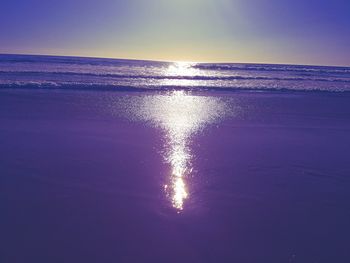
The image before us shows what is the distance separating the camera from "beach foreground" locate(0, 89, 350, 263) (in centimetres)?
432

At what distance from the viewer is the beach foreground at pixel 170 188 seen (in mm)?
4324

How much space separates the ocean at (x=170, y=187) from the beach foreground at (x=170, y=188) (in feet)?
0.07

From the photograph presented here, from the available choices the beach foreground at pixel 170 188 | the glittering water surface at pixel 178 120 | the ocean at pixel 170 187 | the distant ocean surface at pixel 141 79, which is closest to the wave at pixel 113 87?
the distant ocean surface at pixel 141 79

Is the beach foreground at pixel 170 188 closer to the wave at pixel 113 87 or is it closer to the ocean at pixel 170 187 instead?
the ocean at pixel 170 187

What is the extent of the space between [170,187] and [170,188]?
0.05 m

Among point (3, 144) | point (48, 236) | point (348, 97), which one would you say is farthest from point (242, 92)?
point (48, 236)

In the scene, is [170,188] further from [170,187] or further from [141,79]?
[141,79]

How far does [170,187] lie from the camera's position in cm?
604

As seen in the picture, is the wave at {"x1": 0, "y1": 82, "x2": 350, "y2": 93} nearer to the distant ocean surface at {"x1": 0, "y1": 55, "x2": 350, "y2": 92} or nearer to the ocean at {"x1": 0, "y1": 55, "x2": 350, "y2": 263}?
the distant ocean surface at {"x1": 0, "y1": 55, "x2": 350, "y2": 92}

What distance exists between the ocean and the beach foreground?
21mm

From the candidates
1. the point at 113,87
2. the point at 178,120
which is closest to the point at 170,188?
the point at 178,120

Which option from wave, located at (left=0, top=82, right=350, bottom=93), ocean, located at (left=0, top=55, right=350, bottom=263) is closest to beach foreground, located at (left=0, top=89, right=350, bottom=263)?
ocean, located at (left=0, top=55, right=350, bottom=263)

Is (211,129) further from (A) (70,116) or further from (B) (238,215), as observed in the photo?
(B) (238,215)

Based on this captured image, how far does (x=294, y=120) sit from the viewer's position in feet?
40.3
